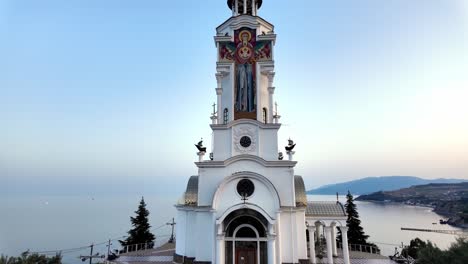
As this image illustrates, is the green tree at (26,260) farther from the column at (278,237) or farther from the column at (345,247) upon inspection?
the column at (345,247)

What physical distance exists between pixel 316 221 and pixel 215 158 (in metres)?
6.58

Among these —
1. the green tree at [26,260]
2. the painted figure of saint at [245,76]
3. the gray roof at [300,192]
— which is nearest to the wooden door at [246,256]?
the gray roof at [300,192]

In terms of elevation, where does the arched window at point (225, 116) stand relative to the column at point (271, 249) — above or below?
above

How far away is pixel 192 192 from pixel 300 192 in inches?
249

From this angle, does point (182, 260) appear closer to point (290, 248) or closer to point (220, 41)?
point (290, 248)

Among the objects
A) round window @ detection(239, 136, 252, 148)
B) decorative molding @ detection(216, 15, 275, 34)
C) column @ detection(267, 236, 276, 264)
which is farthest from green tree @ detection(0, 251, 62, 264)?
decorative molding @ detection(216, 15, 275, 34)

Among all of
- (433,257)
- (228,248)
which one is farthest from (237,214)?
(433,257)

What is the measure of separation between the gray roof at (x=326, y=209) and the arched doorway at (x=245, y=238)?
10.6ft

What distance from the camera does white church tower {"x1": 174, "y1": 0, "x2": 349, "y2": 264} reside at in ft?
47.6

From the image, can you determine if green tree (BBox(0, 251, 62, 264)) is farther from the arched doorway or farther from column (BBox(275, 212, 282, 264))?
column (BBox(275, 212, 282, 264))

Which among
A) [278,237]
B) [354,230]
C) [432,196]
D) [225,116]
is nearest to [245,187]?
[278,237]

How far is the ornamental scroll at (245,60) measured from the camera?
55.7 ft

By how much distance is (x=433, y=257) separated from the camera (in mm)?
10883

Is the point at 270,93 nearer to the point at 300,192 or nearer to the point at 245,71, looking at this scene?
the point at 245,71
